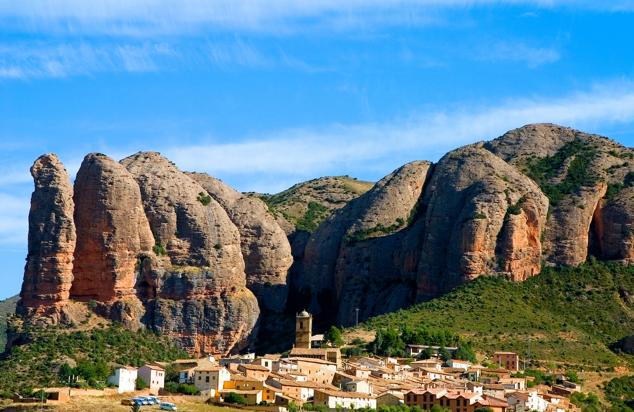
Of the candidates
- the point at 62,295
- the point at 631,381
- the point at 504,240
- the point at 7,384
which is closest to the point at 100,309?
the point at 62,295

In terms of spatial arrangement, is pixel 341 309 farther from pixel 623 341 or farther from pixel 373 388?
pixel 373 388

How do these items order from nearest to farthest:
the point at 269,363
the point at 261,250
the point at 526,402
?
1. the point at 526,402
2. the point at 269,363
3. the point at 261,250

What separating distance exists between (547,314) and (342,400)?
43.5m

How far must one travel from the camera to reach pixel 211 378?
129m

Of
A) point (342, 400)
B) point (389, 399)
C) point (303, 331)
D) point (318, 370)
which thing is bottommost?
point (342, 400)

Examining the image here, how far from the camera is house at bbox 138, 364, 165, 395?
129 meters

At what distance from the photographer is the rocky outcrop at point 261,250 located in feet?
599

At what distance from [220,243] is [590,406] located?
156ft

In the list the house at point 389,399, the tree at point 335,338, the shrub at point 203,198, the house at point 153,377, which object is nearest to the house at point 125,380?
the house at point 153,377

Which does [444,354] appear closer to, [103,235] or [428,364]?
[428,364]

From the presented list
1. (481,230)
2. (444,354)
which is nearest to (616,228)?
(481,230)

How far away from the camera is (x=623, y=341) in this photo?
161 metres

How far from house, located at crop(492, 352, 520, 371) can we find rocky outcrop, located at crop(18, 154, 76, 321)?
3866 cm

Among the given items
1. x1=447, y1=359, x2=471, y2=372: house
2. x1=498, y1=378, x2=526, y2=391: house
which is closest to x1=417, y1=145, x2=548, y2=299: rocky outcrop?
x1=447, y1=359, x2=471, y2=372: house
